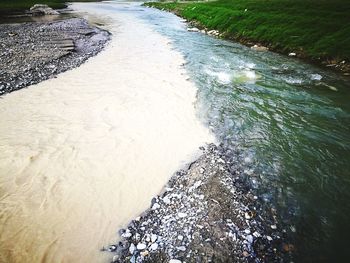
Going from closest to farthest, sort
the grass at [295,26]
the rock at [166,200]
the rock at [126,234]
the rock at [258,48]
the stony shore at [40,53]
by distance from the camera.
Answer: the rock at [126,234]
the rock at [166,200]
the stony shore at [40,53]
the grass at [295,26]
the rock at [258,48]

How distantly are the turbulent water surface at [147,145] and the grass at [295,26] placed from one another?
4230mm

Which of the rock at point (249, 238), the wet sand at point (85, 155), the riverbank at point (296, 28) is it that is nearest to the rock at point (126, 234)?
the wet sand at point (85, 155)

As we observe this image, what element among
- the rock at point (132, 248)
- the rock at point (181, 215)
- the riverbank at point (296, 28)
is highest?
the riverbank at point (296, 28)

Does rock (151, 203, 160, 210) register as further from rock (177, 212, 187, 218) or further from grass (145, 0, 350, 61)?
grass (145, 0, 350, 61)

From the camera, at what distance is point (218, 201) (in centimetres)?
→ 782

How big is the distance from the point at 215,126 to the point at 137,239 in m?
7.06

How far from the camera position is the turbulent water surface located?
23.8 feet

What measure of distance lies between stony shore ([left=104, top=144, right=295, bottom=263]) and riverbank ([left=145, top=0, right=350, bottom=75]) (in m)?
16.9

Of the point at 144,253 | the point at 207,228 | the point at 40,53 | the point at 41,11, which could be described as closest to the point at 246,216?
the point at 207,228

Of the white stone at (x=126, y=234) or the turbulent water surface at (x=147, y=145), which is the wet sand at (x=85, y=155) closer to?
the turbulent water surface at (x=147, y=145)

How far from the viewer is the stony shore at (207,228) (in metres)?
6.28

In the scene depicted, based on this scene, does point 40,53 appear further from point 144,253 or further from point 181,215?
point 144,253

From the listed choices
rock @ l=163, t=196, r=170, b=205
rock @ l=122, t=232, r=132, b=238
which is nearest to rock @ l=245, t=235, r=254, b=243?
rock @ l=163, t=196, r=170, b=205

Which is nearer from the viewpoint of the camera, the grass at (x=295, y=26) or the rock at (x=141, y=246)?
the rock at (x=141, y=246)
